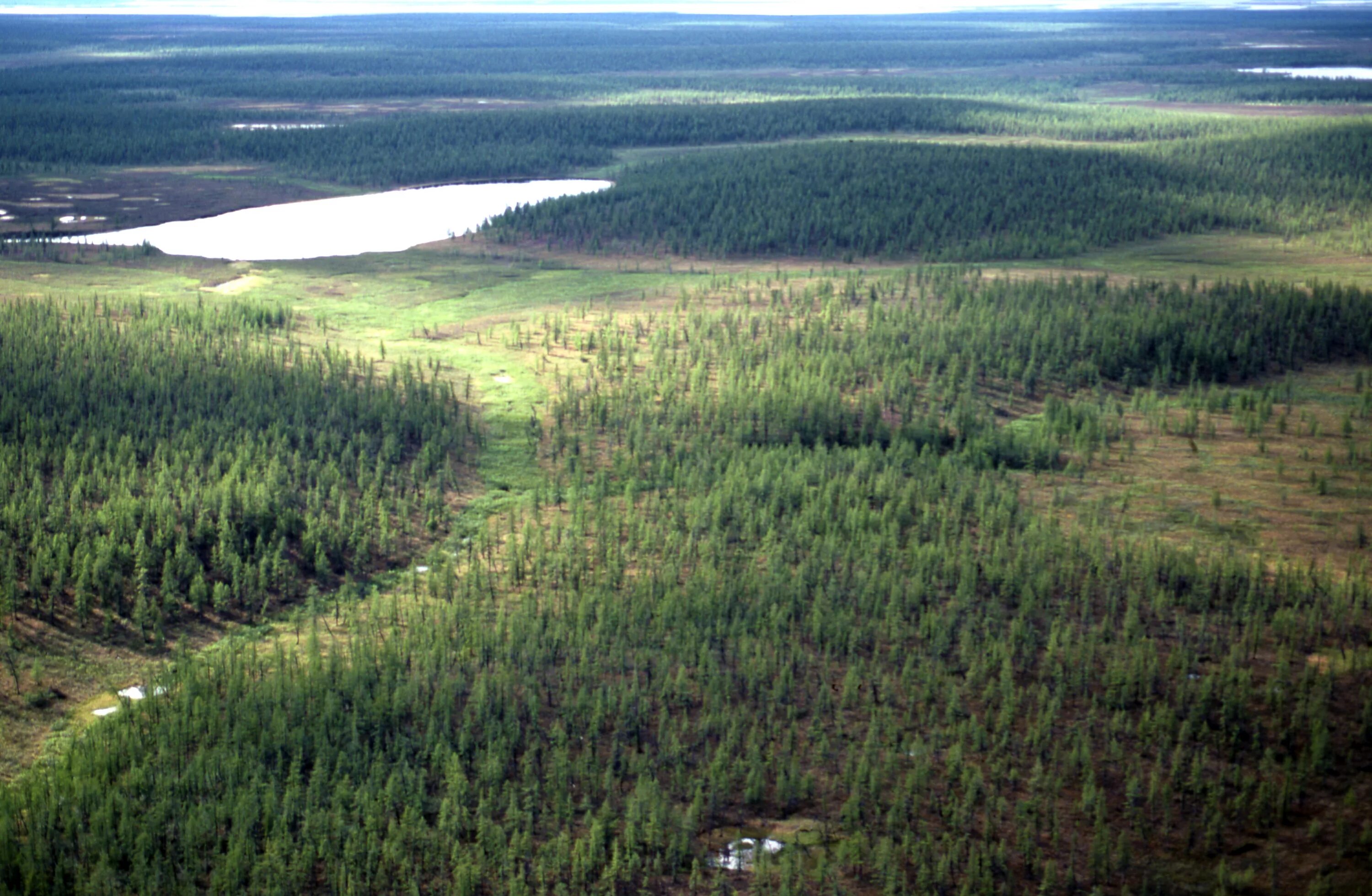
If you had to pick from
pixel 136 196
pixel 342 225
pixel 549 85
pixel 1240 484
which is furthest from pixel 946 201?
pixel 549 85

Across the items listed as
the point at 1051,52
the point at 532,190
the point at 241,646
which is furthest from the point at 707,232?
the point at 1051,52

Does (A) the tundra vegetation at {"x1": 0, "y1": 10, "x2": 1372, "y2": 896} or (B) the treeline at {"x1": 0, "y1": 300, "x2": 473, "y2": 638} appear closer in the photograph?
(A) the tundra vegetation at {"x1": 0, "y1": 10, "x2": 1372, "y2": 896}

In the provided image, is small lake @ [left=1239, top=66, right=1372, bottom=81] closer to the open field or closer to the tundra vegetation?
the tundra vegetation

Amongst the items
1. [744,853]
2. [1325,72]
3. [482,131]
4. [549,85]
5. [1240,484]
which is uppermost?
[549,85]

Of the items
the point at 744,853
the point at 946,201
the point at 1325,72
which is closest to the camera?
the point at 744,853

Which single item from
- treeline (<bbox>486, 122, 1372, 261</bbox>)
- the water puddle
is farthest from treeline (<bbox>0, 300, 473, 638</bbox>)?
treeline (<bbox>486, 122, 1372, 261</bbox>)

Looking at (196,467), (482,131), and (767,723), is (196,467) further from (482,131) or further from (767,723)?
(482,131)

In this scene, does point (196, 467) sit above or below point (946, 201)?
below
